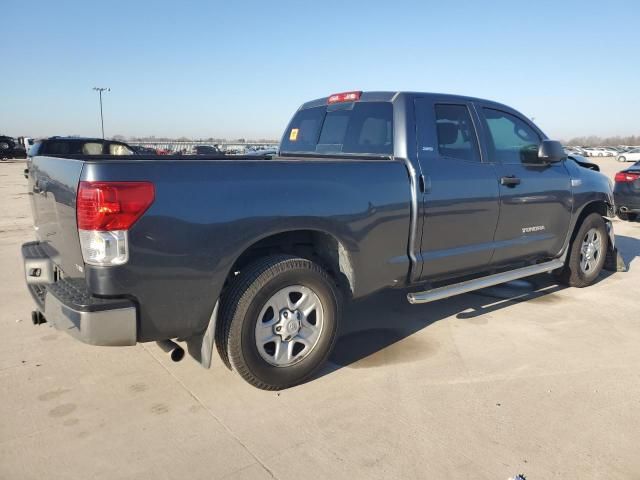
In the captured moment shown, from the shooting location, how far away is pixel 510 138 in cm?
487

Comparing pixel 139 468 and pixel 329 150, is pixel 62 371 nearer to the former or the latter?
pixel 139 468

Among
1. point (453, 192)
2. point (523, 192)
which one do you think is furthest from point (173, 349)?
point (523, 192)

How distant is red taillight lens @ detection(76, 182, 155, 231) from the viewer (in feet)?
8.56

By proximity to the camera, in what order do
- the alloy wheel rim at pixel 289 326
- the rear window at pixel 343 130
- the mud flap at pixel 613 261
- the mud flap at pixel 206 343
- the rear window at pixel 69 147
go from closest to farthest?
the mud flap at pixel 206 343, the alloy wheel rim at pixel 289 326, the rear window at pixel 343 130, the mud flap at pixel 613 261, the rear window at pixel 69 147

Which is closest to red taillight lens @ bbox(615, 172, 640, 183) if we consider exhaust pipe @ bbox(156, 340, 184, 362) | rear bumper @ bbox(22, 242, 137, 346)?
exhaust pipe @ bbox(156, 340, 184, 362)

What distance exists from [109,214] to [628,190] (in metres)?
10.3

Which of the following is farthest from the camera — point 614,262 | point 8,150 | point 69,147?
point 8,150

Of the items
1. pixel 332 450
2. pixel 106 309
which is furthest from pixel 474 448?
pixel 106 309

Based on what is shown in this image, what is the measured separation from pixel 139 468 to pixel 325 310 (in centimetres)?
147

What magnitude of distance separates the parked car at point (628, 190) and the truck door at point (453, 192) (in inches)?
278

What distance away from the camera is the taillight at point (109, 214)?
8.57 ft

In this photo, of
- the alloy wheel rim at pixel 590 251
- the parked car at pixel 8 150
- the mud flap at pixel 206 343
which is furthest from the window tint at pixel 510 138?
the parked car at pixel 8 150

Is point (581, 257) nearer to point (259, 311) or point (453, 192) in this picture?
point (453, 192)

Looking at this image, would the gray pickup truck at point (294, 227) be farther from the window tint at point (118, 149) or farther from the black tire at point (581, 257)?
the window tint at point (118, 149)
